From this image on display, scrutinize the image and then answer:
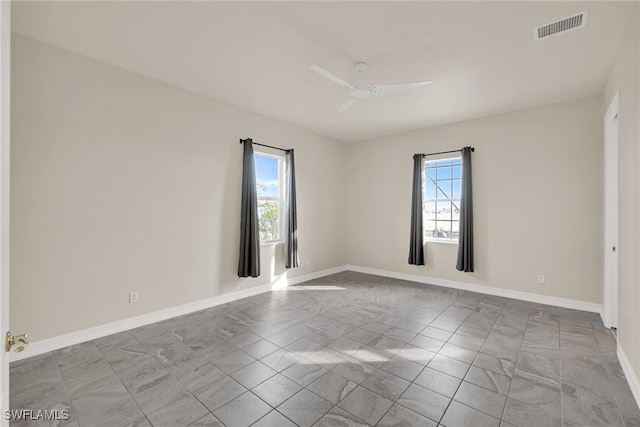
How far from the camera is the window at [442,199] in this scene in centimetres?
511

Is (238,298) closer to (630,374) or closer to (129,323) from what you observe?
(129,323)

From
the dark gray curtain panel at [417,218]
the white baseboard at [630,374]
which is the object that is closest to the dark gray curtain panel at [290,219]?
the dark gray curtain panel at [417,218]

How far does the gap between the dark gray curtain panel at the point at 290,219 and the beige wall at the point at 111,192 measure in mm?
804

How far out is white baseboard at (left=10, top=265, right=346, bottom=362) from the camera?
266 cm

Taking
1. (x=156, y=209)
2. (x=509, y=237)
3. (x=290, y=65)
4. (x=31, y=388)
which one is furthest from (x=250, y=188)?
(x=509, y=237)

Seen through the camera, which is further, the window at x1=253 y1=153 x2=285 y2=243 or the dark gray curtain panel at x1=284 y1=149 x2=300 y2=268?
the dark gray curtain panel at x1=284 y1=149 x2=300 y2=268

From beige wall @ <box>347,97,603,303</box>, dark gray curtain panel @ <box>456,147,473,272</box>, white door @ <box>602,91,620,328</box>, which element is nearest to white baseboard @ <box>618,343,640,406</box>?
white door @ <box>602,91,620,328</box>

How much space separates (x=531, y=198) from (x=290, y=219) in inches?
143

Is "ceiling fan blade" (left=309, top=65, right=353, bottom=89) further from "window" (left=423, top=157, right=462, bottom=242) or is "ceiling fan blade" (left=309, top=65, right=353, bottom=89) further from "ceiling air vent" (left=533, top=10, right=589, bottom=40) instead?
"window" (left=423, top=157, right=462, bottom=242)

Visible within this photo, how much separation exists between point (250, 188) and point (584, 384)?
3972 millimetres

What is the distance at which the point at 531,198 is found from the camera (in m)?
4.29

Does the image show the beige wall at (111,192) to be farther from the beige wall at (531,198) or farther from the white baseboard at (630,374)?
the white baseboard at (630,374)

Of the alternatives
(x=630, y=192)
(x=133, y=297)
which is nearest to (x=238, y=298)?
(x=133, y=297)

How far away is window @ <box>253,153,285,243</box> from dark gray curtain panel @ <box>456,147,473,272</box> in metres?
2.95
